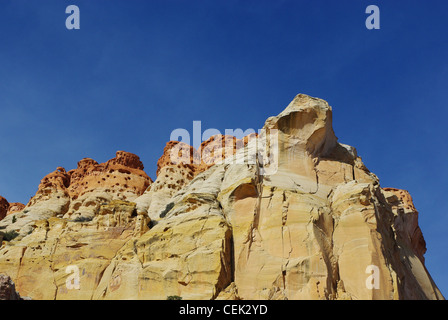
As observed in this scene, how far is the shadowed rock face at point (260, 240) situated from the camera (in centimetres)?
3938

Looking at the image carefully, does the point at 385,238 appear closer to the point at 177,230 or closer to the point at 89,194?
the point at 177,230

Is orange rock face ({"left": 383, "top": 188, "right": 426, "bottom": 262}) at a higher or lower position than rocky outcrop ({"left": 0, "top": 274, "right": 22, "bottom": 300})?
higher

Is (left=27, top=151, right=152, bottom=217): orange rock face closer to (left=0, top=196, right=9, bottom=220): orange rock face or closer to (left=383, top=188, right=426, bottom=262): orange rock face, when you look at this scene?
(left=0, top=196, right=9, bottom=220): orange rock face

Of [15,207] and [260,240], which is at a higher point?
[15,207]

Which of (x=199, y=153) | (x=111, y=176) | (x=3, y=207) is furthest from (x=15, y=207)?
(x=199, y=153)

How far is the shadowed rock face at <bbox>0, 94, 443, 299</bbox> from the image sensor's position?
39.4m

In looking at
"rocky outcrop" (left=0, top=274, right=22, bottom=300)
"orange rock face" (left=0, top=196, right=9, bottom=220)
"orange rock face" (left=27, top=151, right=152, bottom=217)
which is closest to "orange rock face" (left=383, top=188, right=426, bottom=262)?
"orange rock face" (left=27, top=151, right=152, bottom=217)

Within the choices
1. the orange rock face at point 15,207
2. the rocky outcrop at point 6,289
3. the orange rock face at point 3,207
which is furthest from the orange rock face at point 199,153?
the rocky outcrop at point 6,289

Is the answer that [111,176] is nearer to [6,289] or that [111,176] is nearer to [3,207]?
[3,207]

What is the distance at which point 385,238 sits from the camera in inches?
1695

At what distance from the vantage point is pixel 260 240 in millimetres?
42312
